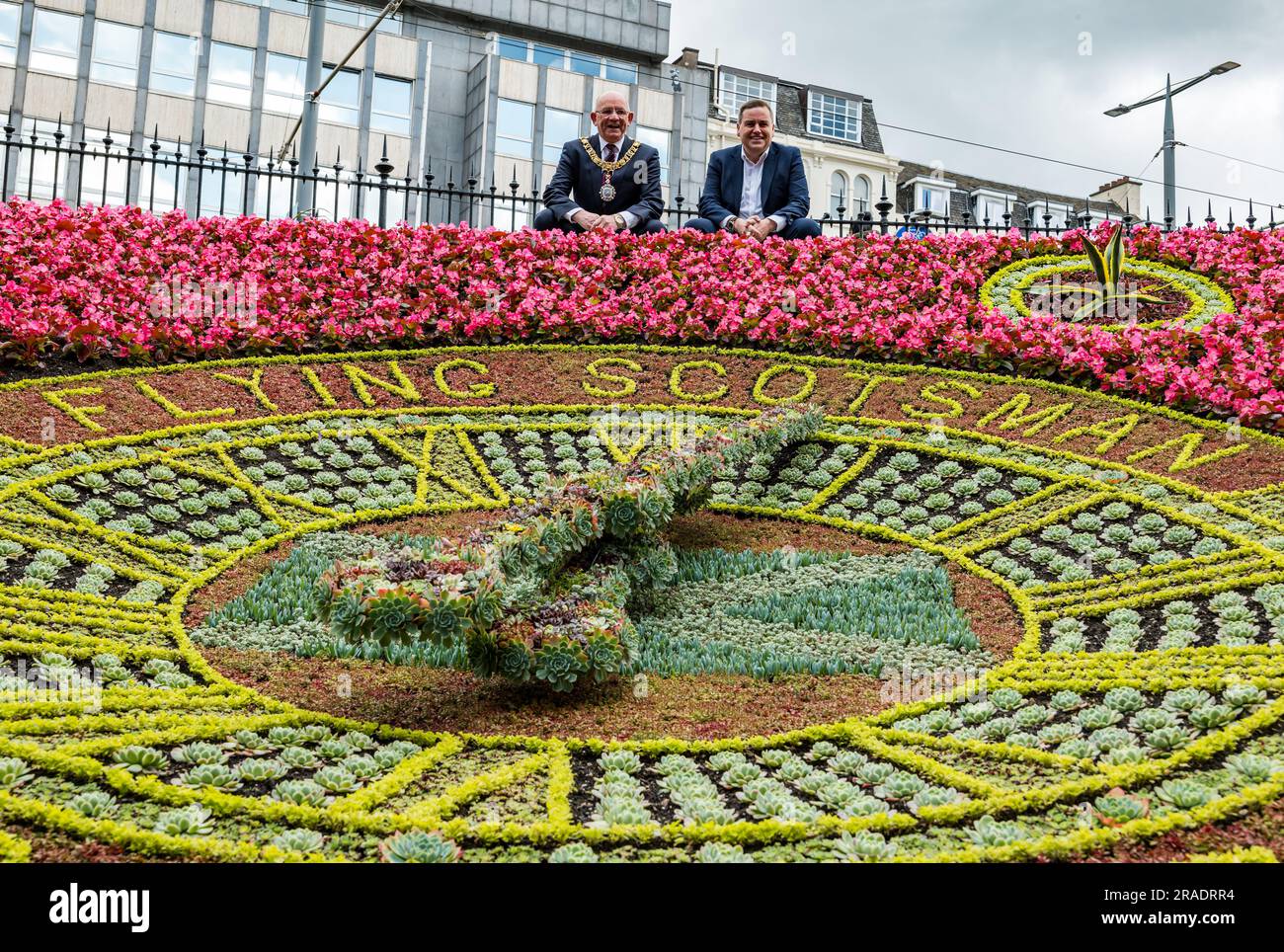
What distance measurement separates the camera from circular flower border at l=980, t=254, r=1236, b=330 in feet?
37.4

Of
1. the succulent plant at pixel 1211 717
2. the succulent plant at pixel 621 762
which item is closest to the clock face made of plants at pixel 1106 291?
the succulent plant at pixel 1211 717

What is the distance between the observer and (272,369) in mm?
10336

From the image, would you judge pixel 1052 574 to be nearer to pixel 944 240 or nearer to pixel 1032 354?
pixel 1032 354

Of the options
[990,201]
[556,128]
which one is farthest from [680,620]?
[990,201]

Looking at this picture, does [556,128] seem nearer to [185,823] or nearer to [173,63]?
[173,63]

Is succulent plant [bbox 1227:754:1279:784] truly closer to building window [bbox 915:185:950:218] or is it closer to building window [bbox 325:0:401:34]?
building window [bbox 325:0:401:34]

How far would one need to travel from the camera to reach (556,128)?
35.4 meters

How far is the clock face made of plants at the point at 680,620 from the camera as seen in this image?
12.3 ft

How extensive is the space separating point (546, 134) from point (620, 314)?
82.8 feet

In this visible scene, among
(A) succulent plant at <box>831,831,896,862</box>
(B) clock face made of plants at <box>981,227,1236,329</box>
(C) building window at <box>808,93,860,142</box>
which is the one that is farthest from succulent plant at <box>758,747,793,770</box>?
(C) building window at <box>808,93,860,142</box>

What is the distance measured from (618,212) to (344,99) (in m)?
22.9

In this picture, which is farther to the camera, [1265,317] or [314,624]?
[1265,317]

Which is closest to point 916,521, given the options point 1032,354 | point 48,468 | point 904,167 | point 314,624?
point 1032,354

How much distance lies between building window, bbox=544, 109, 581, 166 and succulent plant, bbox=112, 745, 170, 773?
3256 cm
